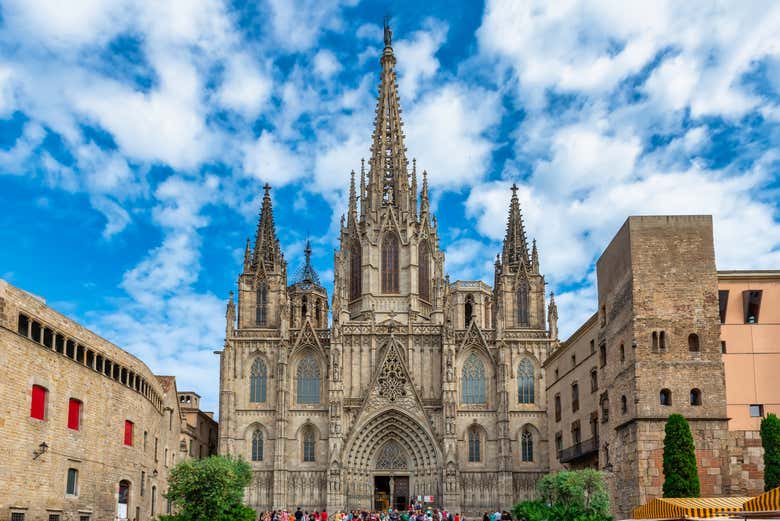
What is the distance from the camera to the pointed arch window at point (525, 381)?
210ft

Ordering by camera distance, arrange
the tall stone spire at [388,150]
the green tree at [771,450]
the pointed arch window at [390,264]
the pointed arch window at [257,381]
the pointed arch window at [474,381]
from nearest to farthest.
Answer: the green tree at [771,450] → the pointed arch window at [257,381] → the pointed arch window at [474,381] → the pointed arch window at [390,264] → the tall stone spire at [388,150]

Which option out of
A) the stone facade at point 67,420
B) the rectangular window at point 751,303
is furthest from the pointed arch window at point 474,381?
the rectangular window at point 751,303

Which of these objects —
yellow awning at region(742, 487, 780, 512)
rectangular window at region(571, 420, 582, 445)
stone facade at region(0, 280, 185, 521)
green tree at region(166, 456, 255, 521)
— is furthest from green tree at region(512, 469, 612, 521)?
stone facade at region(0, 280, 185, 521)

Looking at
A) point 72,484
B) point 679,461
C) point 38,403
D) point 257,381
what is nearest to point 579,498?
point 679,461

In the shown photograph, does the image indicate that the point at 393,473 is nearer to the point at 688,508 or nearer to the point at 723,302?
the point at 723,302

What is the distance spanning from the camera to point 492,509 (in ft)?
199

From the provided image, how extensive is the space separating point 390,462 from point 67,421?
A: 33.1 meters

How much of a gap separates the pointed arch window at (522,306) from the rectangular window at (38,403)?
1632 inches

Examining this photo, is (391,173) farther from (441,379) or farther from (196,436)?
(196,436)

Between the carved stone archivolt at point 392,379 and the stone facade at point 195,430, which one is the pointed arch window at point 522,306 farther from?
the stone facade at point 195,430

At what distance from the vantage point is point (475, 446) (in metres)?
62.9

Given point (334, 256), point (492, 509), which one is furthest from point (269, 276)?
point (492, 509)

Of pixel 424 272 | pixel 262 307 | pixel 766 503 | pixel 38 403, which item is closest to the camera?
pixel 766 503

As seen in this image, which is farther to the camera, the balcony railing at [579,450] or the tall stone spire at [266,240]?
the tall stone spire at [266,240]
